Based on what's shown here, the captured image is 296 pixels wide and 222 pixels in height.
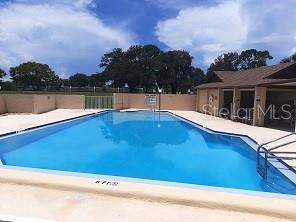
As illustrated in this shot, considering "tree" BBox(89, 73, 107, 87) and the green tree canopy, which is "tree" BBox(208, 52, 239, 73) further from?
"tree" BBox(89, 73, 107, 87)

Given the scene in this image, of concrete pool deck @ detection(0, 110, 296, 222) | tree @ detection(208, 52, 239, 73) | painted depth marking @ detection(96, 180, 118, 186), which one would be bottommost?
concrete pool deck @ detection(0, 110, 296, 222)

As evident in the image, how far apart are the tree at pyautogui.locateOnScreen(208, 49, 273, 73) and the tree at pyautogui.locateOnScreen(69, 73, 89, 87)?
74.6 feet

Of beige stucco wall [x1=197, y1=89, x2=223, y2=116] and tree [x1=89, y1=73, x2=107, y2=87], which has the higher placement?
tree [x1=89, y1=73, x2=107, y2=87]

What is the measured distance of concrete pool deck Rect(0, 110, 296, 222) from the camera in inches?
166

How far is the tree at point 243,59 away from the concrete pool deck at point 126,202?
51.3 meters

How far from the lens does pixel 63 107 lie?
24.8 meters

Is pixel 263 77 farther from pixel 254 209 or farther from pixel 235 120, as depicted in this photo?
pixel 254 209

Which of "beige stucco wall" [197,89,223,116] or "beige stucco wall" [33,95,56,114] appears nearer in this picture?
"beige stucco wall" [33,95,56,114]

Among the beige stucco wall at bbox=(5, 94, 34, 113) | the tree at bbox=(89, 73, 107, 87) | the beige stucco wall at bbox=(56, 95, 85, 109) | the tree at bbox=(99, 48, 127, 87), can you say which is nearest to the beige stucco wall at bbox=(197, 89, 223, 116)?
the beige stucco wall at bbox=(56, 95, 85, 109)

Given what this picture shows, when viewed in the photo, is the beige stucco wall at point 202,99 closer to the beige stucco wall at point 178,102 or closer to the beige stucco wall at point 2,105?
the beige stucco wall at point 178,102

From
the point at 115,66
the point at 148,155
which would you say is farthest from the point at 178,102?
the point at 115,66

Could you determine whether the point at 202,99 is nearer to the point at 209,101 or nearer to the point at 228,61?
the point at 209,101

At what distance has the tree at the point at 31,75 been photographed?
185 ft

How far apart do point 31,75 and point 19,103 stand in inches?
1528
